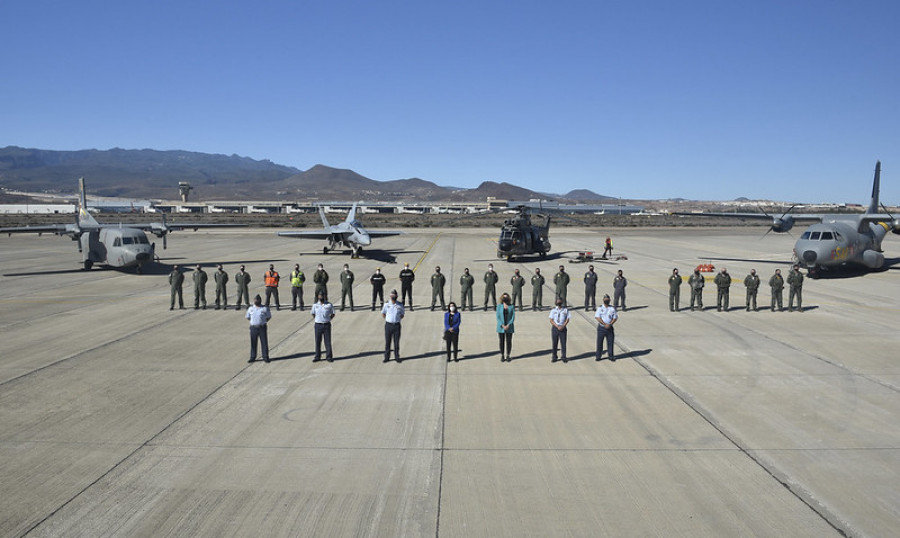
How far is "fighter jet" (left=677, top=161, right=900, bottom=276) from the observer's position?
24312 millimetres

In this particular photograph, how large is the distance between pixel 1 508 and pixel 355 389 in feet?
17.0

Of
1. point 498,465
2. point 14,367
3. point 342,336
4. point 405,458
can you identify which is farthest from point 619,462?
point 14,367

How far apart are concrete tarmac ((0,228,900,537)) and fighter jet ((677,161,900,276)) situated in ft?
30.5

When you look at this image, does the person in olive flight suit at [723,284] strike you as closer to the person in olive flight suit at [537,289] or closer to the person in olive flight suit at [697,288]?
the person in olive flight suit at [697,288]

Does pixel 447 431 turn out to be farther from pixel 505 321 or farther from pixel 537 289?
pixel 537 289

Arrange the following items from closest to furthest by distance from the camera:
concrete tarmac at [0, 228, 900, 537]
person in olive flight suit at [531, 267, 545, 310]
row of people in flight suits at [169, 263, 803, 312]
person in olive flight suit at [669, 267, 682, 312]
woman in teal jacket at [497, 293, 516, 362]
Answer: concrete tarmac at [0, 228, 900, 537], woman in teal jacket at [497, 293, 516, 362], row of people in flight suits at [169, 263, 803, 312], person in olive flight suit at [669, 267, 682, 312], person in olive flight suit at [531, 267, 545, 310]

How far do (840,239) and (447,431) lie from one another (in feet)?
82.2

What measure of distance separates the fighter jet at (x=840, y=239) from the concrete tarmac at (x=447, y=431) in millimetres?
9285

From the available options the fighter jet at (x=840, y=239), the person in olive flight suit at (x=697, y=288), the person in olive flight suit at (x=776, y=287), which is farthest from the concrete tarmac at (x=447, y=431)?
the fighter jet at (x=840, y=239)

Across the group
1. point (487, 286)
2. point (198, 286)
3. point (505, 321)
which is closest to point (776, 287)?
point (487, 286)

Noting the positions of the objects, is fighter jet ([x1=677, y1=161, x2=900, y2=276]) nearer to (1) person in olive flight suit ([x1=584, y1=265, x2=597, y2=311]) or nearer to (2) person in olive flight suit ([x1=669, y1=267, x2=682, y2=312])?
(2) person in olive flight suit ([x1=669, y1=267, x2=682, y2=312])

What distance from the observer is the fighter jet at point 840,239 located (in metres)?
24.3

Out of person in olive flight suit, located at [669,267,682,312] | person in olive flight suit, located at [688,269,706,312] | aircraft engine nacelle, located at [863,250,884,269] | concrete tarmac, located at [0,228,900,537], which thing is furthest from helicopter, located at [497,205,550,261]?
aircraft engine nacelle, located at [863,250,884,269]

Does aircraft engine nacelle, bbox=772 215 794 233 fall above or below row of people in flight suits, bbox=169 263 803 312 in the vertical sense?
above
